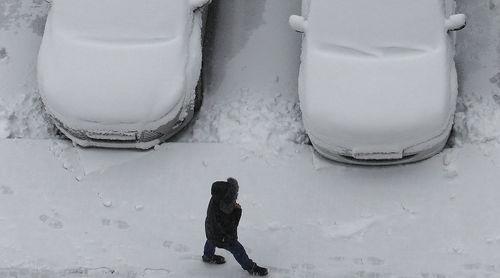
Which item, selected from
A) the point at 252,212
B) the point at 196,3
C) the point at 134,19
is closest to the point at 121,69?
the point at 134,19

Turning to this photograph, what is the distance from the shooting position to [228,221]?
7.50m

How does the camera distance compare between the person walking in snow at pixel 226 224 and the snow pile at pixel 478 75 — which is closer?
the person walking in snow at pixel 226 224

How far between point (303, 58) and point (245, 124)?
84 cm

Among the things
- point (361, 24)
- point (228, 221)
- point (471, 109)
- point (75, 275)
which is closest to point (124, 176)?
point (75, 275)

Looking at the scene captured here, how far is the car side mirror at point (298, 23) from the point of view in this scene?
8656 mm

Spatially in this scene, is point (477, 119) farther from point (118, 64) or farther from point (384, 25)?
point (118, 64)

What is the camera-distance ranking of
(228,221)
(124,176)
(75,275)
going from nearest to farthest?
1. (228,221)
2. (75,275)
3. (124,176)

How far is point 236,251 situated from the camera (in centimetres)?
782

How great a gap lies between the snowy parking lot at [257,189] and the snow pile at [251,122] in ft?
0.04

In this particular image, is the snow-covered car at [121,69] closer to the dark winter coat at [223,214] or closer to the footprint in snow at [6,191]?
the footprint in snow at [6,191]

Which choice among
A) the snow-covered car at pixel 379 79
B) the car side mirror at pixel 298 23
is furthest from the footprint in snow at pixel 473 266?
the car side mirror at pixel 298 23

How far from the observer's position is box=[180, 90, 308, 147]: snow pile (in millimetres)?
8922

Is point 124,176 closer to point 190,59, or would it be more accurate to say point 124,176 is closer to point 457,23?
point 190,59

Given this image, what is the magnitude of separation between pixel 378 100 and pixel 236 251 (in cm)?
176
